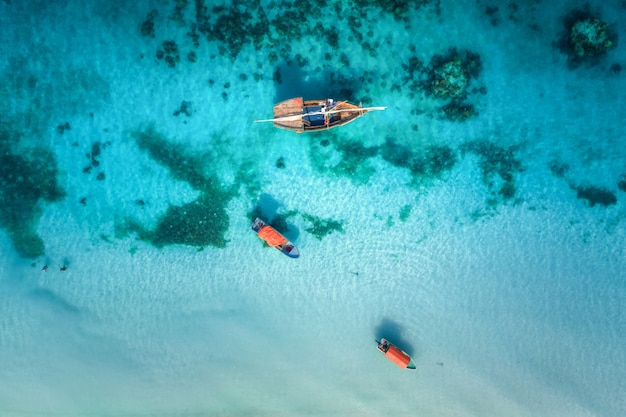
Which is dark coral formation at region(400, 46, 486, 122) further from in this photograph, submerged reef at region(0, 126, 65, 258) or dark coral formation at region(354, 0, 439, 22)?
submerged reef at region(0, 126, 65, 258)

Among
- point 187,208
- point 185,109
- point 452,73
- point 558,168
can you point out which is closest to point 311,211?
point 187,208

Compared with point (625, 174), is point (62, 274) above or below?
below

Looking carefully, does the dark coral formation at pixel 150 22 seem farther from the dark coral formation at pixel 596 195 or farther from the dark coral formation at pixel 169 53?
the dark coral formation at pixel 596 195

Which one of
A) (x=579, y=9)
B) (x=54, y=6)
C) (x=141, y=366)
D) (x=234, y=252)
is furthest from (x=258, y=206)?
(x=579, y=9)

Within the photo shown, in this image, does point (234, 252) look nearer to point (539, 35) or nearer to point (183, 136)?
point (183, 136)

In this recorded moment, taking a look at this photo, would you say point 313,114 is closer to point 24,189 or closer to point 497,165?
point 497,165

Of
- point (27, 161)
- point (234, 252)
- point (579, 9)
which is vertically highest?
point (579, 9)

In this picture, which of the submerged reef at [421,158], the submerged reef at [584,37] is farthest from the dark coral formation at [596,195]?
the submerged reef at [421,158]
